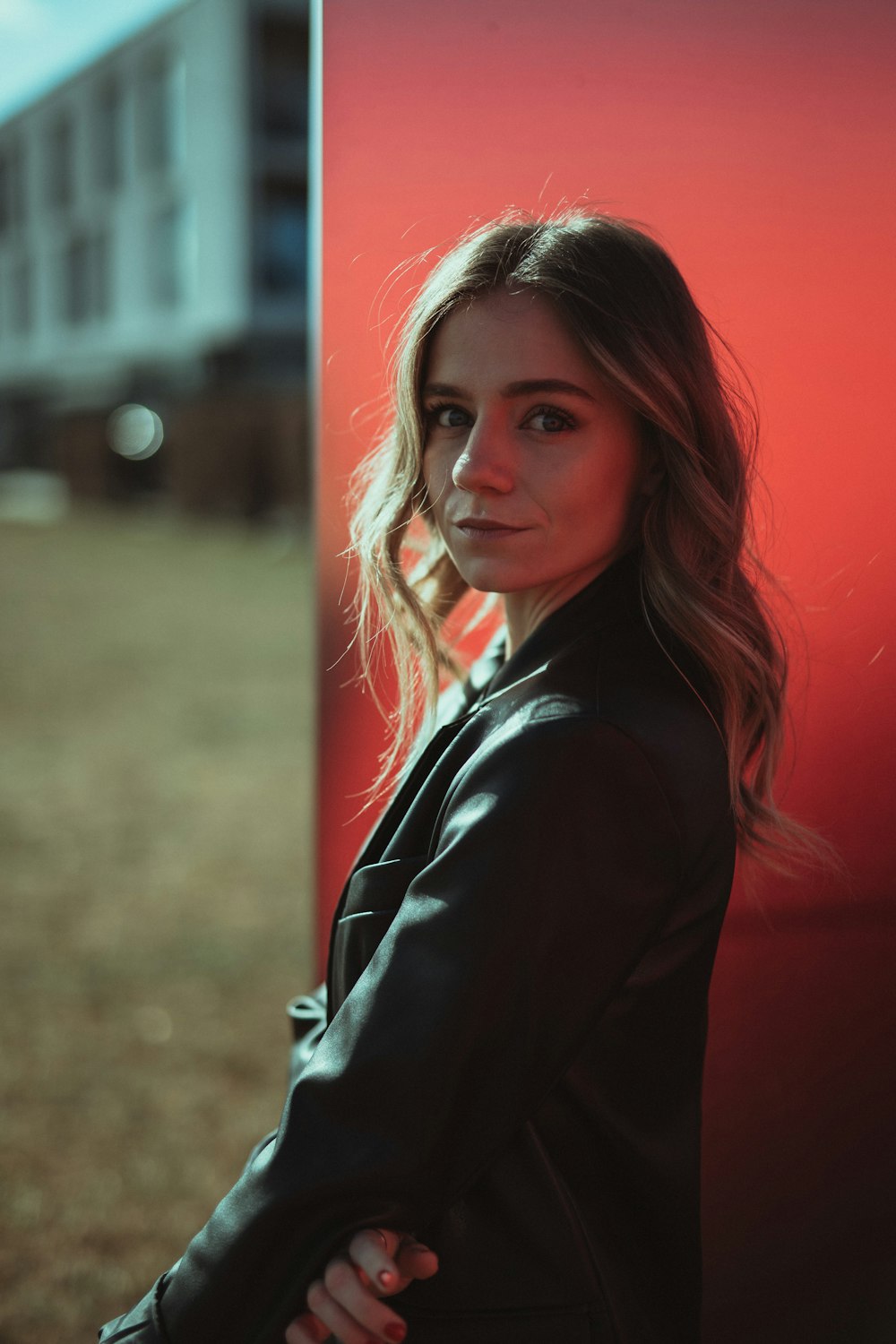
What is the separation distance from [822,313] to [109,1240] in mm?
2343

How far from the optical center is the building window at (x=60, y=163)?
109 feet

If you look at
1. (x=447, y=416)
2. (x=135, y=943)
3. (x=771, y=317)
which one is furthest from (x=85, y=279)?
(x=447, y=416)

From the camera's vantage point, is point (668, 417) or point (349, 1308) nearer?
point (349, 1308)

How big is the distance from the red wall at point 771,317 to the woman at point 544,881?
12.5 inches

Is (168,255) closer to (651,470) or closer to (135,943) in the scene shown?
(135,943)

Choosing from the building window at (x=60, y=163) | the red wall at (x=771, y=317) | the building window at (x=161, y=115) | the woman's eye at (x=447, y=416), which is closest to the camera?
the woman's eye at (x=447, y=416)

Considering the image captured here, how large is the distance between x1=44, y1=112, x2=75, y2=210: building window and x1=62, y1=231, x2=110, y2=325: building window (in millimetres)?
1360

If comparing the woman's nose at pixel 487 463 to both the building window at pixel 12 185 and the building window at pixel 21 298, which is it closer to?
the building window at pixel 12 185

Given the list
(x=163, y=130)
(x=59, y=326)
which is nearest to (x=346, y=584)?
(x=163, y=130)

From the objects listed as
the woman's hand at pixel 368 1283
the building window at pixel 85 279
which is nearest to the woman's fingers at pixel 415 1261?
the woman's hand at pixel 368 1283

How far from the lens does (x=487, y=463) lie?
124cm

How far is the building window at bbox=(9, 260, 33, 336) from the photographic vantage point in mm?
37031

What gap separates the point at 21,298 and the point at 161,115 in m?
11.5

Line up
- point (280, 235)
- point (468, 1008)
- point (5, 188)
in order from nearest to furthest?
point (468, 1008)
point (280, 235)
point (5, 188)
